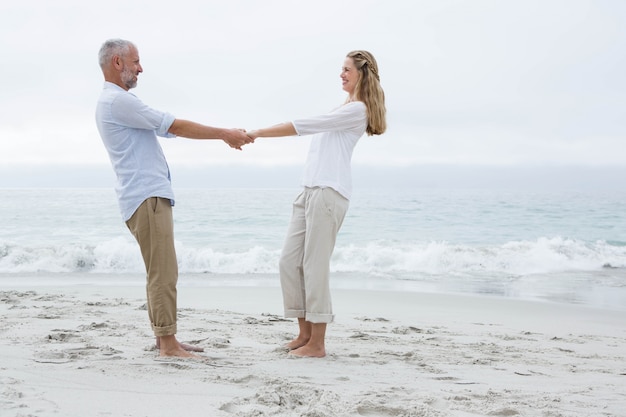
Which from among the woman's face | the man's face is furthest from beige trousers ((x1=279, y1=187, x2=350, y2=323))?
the man's face

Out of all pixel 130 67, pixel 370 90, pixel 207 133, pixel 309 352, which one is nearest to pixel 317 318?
pixel 309 352

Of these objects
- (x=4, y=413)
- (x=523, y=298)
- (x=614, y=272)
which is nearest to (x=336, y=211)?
(x=4, y=413)

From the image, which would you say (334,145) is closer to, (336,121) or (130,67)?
(336,121)

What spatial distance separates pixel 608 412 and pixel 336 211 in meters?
1.83

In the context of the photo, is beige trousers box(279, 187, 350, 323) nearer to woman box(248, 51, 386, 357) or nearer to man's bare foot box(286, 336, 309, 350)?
woman box(248, 51, 386, 357)

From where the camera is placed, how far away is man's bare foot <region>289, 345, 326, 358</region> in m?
3.86

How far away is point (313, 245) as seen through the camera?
3924 mm

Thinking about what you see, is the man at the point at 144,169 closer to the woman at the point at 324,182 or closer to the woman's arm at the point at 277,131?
the woman's arm at the point at 277,131

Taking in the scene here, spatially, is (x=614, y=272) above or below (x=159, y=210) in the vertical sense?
below

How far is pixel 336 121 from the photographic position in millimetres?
3832

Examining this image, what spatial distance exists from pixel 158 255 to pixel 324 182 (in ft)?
3.55

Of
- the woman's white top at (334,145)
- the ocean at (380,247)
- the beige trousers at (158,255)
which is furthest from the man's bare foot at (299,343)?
the ocean at (380,247)

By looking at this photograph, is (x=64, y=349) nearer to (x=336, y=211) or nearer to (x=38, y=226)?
(x=336, y=211)

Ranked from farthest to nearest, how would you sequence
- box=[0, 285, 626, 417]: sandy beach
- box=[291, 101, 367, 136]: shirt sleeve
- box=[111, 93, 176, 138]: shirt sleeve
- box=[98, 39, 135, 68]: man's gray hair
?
box=[291, 101, 367, 136]: shirt sleeve
box=[98, 39, 135, 68]: man's gray hair
box=[111, 93, 176, 138]: shirt sleeve
box=[0, 285, 626, 417]: sandy beach
